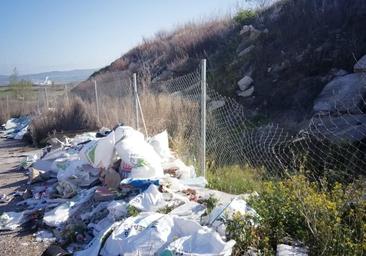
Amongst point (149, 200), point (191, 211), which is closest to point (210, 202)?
point (191, 211)

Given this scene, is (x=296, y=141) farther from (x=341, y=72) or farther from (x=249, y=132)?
(x=341, y=72)

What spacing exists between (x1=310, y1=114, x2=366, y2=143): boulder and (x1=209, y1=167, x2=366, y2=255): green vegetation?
4815 mm

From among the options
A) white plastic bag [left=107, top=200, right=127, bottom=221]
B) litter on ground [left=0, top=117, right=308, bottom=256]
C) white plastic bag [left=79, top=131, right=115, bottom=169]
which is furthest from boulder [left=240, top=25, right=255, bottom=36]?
white plastic bag [left=107, top=200, right=127, bottom=221]

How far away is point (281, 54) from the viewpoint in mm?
13828

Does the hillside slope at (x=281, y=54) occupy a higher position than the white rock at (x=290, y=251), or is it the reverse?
the hillside slope at (x=281, y=54)

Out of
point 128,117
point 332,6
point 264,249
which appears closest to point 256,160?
point 128,117

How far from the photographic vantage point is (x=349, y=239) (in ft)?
9.39

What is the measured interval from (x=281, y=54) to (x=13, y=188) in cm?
983

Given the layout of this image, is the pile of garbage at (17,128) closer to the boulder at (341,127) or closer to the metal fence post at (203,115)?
the boulder at (341,127)

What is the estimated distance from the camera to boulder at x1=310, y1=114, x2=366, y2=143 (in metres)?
8.05

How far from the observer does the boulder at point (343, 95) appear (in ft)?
32.4

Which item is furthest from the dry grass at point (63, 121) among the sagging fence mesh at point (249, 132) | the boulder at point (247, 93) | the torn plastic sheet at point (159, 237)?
the torn plastic sheet at point (159, 237)

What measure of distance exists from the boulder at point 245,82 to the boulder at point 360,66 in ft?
12.2

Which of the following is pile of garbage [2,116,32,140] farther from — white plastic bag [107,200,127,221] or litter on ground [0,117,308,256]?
white plastic bag [107,200,127,221]
